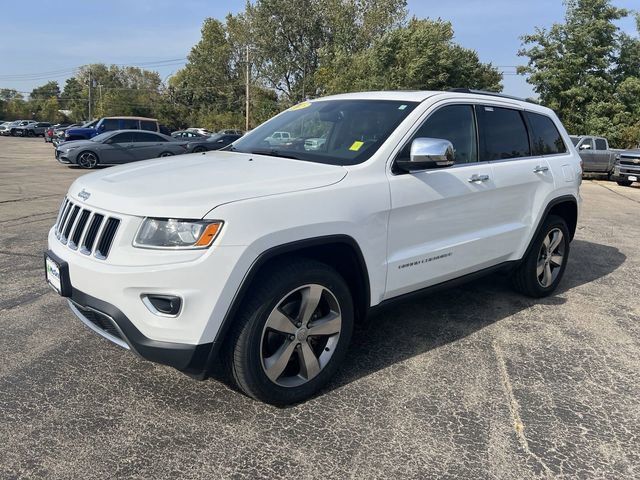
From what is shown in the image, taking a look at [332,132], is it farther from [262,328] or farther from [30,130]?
[30,130]

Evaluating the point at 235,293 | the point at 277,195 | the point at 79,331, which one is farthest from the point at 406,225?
the point at 79,331

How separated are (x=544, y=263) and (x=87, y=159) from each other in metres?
17.0

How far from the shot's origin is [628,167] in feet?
61.9

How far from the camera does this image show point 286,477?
2473mm

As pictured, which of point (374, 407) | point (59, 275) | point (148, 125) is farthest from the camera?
point (148, 125)

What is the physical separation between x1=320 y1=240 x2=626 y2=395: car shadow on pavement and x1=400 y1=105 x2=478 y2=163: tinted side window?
110 centimetres

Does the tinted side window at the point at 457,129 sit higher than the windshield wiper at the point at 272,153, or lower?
higher

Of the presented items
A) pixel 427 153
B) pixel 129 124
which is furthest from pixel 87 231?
pixel 129 124

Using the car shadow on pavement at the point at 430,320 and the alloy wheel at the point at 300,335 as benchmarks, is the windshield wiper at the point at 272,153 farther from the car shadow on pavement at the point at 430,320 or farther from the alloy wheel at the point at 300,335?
the car shadow on pavement at the point at 430,320

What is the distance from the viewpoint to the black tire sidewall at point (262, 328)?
109 inches

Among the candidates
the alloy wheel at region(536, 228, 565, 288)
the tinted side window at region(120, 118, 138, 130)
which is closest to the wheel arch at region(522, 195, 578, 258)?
the alloy wheel at region(536, 228, 565, 288)

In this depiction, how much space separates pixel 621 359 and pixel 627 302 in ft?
5.05

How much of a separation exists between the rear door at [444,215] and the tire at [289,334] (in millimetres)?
461

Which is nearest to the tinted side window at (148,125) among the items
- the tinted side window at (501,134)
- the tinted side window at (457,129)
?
the tinted side window at (501,134)
